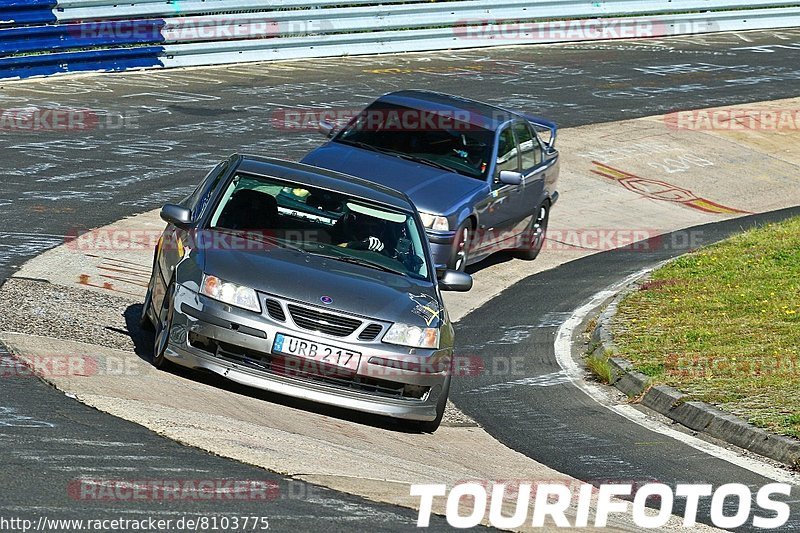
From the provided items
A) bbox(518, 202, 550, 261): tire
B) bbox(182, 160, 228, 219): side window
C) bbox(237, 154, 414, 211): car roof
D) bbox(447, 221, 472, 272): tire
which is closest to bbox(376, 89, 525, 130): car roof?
bbox(518, 202, 550, 261): tire

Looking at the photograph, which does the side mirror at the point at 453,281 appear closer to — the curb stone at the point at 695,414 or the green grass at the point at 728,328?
the curb stone at the point at 695,414

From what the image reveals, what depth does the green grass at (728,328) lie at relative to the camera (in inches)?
412

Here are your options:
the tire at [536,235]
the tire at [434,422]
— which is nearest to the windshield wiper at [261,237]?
the tire at [434,422]

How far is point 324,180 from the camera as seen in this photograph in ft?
33.8

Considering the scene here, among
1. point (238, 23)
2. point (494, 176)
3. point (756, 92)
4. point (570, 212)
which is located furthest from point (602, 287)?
point (756, 92)

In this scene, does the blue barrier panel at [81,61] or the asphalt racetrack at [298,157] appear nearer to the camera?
the asphalt racetrack at [298,157]

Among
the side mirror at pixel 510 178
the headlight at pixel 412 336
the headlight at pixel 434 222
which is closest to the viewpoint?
the headlight at pixel 412 336

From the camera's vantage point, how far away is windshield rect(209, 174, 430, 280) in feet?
32.0

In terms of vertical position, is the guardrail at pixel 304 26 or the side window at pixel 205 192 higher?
the side window at pixel 205 192

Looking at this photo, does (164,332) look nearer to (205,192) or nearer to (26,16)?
(205,192)

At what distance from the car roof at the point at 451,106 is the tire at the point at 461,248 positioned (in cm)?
164

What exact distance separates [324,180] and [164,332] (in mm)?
1900

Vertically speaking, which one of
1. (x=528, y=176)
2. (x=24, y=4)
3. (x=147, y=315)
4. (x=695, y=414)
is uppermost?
(x=24, y=4)

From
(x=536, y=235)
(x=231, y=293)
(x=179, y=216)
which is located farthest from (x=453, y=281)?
(x=536, y=235)
